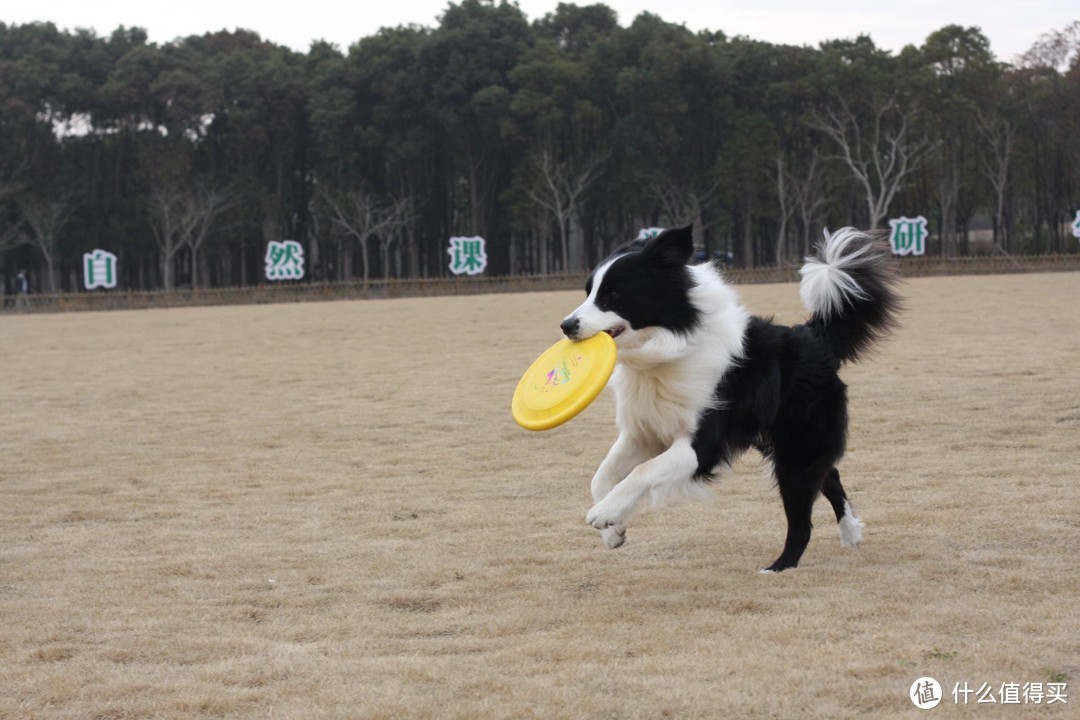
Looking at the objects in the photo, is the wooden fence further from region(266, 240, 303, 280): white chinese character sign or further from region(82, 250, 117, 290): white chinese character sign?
region(82, 250, 117, 290): white chinese character sign

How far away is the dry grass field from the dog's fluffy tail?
1.03 meters

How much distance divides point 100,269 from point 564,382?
46.2m

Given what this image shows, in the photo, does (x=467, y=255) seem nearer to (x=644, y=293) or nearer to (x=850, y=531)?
(x=850, y=531)

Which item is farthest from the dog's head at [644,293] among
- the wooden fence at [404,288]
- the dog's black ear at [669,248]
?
the wooden fence at [404,288]

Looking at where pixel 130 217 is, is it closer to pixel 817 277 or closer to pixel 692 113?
pixel 692 113

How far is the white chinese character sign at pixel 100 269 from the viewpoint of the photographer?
1892 inches

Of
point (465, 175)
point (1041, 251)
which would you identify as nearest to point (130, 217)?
point (465, 175)

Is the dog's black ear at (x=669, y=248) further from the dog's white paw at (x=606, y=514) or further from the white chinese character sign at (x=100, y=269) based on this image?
the white chinese character sign at (x=100, y=269)

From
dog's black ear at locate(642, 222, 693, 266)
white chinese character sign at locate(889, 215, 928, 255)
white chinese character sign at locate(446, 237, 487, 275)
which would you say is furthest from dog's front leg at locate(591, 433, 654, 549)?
white chinese character sign at locate(889, 215, 928, 255)

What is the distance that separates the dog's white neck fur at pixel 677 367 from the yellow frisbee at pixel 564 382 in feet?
0.70

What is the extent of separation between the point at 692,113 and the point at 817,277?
1878 inches

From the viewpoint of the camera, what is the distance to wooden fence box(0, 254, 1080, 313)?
4009 centimetres

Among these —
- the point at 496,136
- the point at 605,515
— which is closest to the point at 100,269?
the point at 496,136

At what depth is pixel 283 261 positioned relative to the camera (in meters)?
47.5
